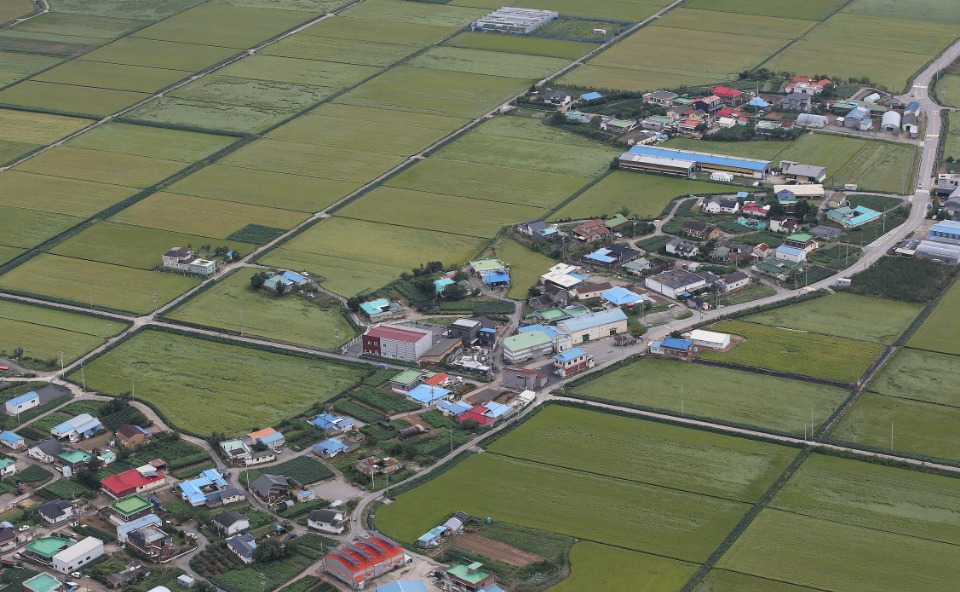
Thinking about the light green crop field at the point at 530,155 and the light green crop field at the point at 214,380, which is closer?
the light green crop field at the point at 214,380

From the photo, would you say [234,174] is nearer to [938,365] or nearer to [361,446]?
[361,446]

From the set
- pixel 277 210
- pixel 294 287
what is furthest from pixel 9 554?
pixel 277 210

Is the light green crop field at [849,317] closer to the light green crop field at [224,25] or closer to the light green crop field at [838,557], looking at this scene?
the light green crop field at [838,557]

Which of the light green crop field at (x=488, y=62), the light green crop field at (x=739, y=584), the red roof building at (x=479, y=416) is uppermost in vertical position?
the light green crop field at (x=488, y=62)

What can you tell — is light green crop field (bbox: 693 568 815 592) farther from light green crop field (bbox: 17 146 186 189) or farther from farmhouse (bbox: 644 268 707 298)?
light green crop field (bbox: 17 146 186 189)

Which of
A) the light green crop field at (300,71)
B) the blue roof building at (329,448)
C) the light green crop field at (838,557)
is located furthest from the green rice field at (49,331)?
the light green crop field at (300,71)

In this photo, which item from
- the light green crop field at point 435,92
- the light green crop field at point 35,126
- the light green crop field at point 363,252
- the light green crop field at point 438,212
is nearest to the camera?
the light green crop field at point 363,252

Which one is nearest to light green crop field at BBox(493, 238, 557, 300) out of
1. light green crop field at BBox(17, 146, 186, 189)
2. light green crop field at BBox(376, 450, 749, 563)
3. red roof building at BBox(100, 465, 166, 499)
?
light green crop field at BBox(376, 450, 749, 563)
